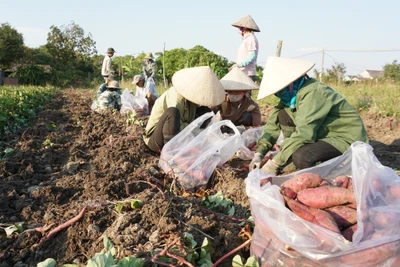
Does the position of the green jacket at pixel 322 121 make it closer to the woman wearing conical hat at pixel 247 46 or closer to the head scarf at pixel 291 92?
the head scarf at pixel 291 92

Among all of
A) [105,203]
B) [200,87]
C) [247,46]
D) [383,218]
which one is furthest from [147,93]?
[383,218]

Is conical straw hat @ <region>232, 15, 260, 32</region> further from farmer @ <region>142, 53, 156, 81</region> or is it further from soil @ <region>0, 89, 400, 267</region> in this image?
farmer @ <region>142, 53, 156, 81</region>

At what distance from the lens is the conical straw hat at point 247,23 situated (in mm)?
5387

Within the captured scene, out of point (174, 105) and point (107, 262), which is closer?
point (107, 262)

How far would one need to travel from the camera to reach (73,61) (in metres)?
38.0

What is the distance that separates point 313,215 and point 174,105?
7.17 feet

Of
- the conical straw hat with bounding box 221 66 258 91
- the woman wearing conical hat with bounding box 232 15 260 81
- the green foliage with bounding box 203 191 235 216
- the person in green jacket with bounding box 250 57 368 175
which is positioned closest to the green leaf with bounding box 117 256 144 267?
the green foliage with bounding box 203 191 235 216

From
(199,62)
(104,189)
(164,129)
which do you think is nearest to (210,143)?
(164,129)

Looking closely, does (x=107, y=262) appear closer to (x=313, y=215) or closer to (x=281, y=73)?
(x=313, y=215)

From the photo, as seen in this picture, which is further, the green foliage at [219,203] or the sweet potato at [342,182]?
the green foliage at [219,203]

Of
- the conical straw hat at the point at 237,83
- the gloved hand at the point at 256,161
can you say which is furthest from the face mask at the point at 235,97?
the gloved hand at the point at 256,161

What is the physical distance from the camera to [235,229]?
2.10 meters

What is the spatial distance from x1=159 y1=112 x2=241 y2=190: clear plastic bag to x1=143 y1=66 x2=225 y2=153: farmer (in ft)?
0.95

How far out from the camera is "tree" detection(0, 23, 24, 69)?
32656 mm
